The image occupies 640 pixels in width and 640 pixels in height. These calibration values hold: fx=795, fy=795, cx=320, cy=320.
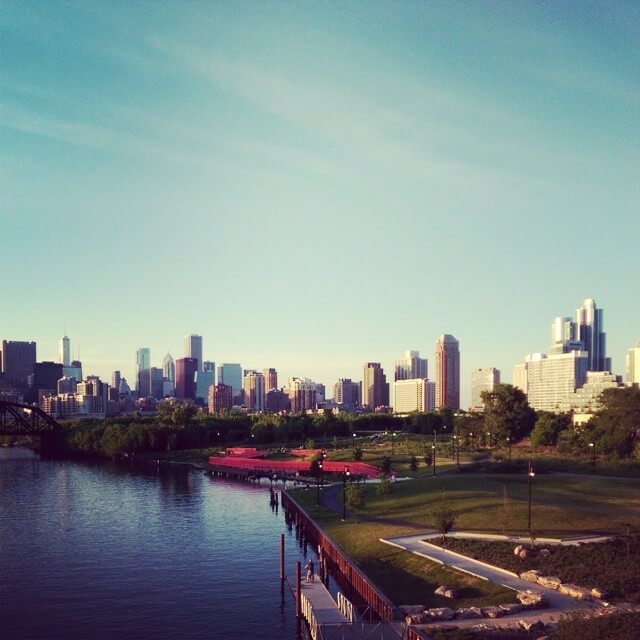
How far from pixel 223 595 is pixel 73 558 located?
17300 mm

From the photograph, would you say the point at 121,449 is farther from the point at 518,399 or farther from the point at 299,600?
the point at 299,600

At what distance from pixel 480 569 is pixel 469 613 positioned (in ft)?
25.4

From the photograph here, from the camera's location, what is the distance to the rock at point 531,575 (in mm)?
42094

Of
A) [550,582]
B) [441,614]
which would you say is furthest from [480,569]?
[441,614]

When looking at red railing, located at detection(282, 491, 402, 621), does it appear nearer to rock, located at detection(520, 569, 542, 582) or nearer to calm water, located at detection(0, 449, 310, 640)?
calm water, located at detection(0, 449, 310, 640)

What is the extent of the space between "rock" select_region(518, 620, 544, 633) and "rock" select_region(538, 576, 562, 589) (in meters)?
6.10

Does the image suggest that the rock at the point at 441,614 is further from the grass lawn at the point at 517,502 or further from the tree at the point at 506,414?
the tree at the point at 506,414

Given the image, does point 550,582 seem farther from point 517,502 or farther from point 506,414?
point 506,414

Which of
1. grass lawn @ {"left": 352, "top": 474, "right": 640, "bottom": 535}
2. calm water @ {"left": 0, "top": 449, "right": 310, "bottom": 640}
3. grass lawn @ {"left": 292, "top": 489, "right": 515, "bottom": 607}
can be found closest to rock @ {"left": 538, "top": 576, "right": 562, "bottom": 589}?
grass lawn @ {"left": 292, "top": 489, "right": 515, "bottom": 607}

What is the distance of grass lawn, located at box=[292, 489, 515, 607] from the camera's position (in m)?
40.5

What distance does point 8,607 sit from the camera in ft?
160

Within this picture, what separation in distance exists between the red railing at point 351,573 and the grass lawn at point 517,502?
219 inches

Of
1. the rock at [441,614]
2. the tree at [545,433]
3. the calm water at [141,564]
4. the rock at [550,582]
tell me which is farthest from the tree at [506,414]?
the rock at [441,614]

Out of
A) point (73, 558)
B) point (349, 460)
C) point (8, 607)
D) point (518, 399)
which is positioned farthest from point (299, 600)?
point (518, 399)
